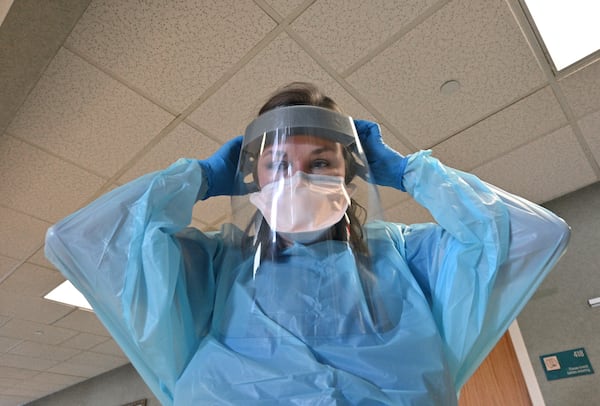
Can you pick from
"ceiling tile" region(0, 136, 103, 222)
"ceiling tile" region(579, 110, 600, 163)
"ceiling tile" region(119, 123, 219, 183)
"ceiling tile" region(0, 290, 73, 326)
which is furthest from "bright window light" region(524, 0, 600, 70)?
"ceiling tile" region(0, 290, 73, 326)

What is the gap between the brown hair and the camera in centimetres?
63

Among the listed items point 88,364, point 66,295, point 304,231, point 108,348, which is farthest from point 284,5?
point 88,364

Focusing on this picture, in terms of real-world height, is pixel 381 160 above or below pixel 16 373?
below

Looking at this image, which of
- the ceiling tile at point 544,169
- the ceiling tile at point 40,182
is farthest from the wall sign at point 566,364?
the ceiling tile at point 40,182

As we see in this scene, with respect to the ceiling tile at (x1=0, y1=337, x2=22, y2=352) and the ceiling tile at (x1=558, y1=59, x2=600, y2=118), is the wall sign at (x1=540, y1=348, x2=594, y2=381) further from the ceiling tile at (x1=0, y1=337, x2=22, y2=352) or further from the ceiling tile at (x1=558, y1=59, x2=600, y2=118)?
the ceiling tile at (x1=0, y1=337, x2=22, y2=352)

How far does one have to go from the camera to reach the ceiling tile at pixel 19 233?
212cm

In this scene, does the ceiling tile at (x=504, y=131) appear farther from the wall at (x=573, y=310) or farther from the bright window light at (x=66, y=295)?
the bright window light at (x=66, y=295)

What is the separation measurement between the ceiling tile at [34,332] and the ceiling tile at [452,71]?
3572mm

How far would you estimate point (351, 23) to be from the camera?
1.29 meters

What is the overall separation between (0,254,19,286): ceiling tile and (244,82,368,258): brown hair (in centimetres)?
255

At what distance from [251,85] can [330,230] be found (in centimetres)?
100

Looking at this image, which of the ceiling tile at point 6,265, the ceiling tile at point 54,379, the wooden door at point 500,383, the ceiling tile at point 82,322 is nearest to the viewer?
the wooden door at point 500,383

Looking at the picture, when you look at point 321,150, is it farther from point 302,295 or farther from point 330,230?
point 302,295

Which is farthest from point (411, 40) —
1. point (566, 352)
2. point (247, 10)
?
point (566, 352)
